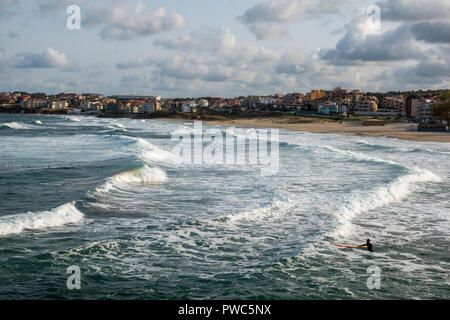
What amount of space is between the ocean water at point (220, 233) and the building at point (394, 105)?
11546 centimetres

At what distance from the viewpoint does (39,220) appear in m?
14.1

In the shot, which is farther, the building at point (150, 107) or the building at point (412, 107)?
the building at point (150, 107)

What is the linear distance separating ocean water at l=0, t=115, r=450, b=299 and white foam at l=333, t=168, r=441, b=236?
0.07m

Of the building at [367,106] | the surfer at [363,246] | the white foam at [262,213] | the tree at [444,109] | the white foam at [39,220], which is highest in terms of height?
the building at [367,106]

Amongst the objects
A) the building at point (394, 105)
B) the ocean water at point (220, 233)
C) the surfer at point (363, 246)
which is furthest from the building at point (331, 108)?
the surfer at point (363, 246)

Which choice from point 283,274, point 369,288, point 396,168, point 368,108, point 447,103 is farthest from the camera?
point 368,108

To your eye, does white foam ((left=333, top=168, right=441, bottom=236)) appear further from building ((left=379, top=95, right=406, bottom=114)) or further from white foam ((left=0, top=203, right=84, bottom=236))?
building ((left=379, top=95, right=406, bottom=114))

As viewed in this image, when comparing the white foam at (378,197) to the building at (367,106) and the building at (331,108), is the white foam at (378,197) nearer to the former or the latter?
the building at (367,106)

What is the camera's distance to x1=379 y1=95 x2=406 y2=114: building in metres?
133

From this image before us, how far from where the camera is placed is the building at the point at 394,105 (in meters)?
133

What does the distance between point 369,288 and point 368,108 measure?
127470 millimetres
